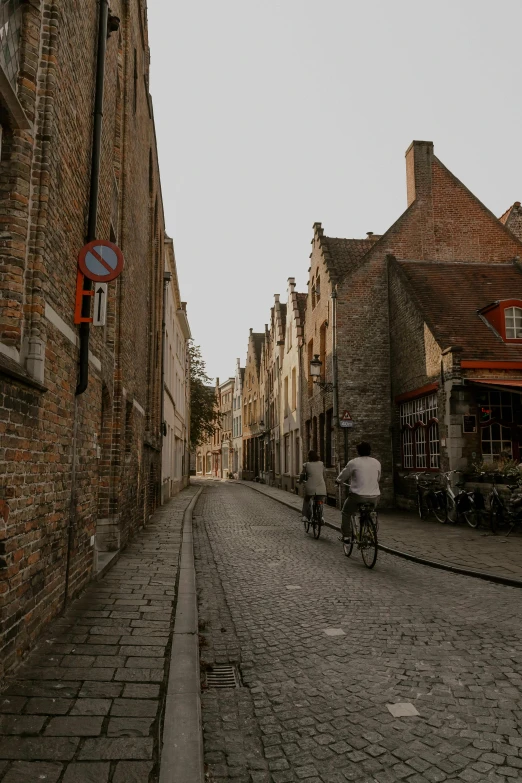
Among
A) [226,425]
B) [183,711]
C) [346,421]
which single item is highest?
[226,425]

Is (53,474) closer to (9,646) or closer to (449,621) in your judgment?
(9,646)

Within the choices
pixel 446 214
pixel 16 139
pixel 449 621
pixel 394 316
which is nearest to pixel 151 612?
pixel 449 621

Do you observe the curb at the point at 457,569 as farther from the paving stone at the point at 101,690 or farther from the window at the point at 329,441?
the window at the point at 329,441

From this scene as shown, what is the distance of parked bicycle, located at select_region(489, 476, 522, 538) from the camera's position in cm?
1120

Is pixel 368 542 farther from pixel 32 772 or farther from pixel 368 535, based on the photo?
pixel 32 772

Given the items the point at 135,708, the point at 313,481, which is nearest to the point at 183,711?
the point at 135,708

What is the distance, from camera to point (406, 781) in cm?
260

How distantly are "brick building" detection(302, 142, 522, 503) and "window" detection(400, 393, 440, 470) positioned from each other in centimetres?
3

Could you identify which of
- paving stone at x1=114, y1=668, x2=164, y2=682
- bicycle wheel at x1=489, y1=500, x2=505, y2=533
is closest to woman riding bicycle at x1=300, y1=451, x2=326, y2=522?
bicycle wheel at x1=489, y1=500, x2=505, y2=533

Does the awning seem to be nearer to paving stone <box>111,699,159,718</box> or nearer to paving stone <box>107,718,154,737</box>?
paving stone <box>111,699,159,718</box>

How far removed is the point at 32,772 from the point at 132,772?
0.42 metres

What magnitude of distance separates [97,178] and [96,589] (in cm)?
435

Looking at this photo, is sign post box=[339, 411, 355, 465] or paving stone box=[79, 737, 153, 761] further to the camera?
sign post box=[339, 411, 355, 465]

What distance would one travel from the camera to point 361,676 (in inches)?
153
